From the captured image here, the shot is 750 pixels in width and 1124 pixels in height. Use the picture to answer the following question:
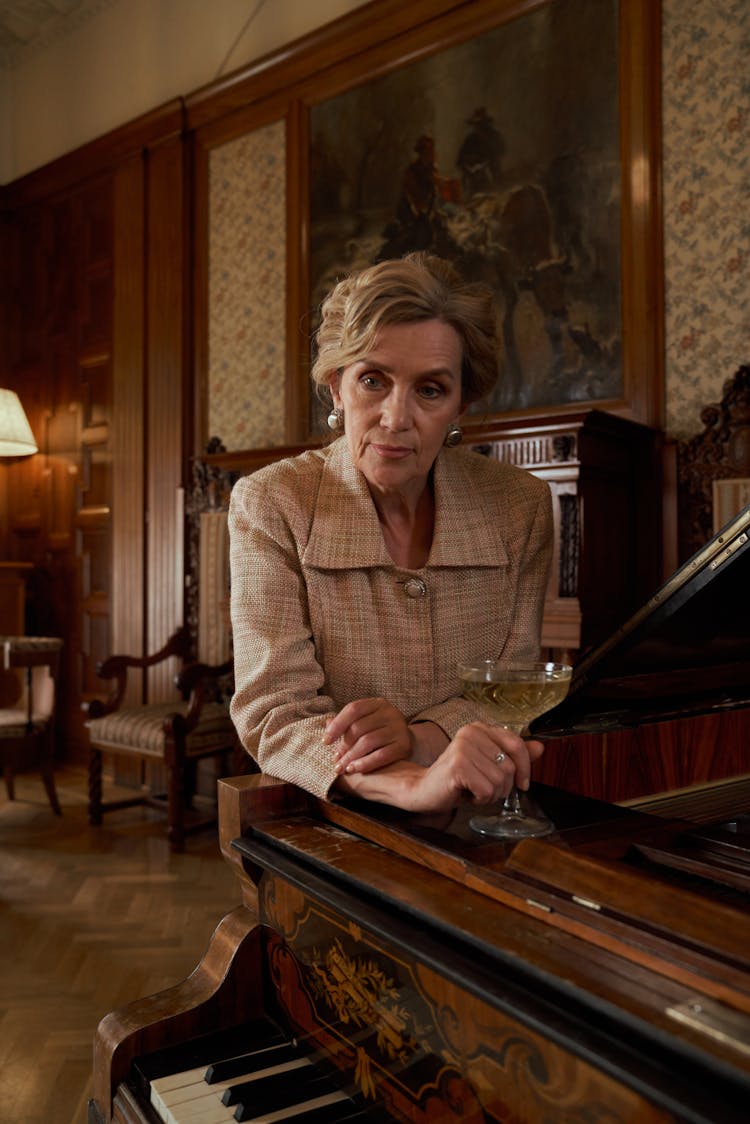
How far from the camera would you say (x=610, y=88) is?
3.77 meters

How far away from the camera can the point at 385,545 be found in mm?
1439

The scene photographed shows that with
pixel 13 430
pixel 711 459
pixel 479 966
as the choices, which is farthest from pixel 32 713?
pixel 479 966

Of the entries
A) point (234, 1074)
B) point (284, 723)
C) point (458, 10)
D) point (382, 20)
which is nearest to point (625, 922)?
A: point (234, 1074)

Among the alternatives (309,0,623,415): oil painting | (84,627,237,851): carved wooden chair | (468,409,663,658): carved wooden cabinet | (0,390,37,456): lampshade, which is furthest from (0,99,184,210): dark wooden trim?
(468,409,663,658): carved wooden cabinet

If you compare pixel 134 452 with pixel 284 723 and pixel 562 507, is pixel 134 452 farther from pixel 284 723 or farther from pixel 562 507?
pixel 284 723

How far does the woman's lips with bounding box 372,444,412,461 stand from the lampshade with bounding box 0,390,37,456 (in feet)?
16.5

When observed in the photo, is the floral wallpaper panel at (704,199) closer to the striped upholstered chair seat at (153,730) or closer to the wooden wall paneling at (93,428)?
the striped upholstered chair seat at (153,730)

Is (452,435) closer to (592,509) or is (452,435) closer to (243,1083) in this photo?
(243,1083)

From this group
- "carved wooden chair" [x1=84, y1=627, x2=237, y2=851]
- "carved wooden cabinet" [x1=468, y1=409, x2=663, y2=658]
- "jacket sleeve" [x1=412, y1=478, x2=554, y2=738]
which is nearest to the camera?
"jacket sleeve" [x1=412, y1=478, x2=554, y2=738]

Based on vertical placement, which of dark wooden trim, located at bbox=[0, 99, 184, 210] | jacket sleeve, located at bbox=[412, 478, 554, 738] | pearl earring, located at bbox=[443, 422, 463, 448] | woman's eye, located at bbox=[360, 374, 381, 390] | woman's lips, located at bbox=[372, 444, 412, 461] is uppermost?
dark wooden trim, located at bbox=[0, 99, 184, 210]

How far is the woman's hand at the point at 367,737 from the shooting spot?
104 cm

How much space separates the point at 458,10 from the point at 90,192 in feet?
10.0

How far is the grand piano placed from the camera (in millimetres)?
555

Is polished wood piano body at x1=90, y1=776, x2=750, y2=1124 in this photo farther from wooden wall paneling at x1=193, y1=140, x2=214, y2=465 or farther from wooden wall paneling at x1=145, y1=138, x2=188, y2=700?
wooden wall paneling at x1=193, y1=140, x2=214, y2=465
